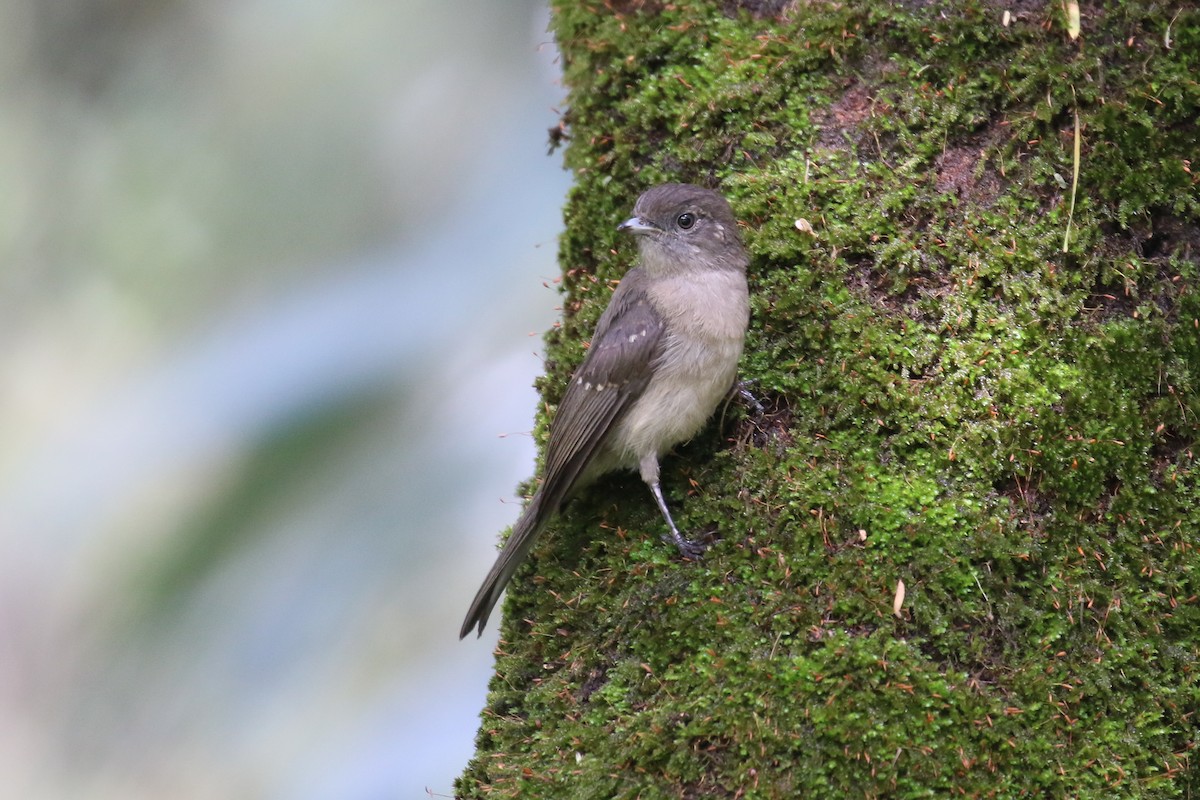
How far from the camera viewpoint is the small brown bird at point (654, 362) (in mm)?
3207

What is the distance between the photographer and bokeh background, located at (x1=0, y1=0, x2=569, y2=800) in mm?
4586

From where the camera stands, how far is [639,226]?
3.37m

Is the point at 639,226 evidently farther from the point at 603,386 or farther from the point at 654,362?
the point at 603,386

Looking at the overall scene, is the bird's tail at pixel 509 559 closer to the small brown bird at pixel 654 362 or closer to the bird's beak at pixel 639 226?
the small brown bird at pixel 654 362

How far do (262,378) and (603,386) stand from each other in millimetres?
2484

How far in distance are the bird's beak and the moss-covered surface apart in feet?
1.06

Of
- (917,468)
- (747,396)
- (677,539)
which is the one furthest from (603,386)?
(917,468)

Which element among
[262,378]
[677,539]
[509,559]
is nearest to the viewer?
[677,539]

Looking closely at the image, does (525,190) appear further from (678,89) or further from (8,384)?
(8,384)

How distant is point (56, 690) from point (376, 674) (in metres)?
1.93

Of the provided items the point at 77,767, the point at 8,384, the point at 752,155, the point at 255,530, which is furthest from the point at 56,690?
the point at 752,155

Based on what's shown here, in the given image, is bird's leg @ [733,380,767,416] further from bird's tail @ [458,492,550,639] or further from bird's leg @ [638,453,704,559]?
bird's tail @ [458,492,550,639]

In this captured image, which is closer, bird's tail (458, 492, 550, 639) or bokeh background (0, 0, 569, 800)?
bird's tail (458, 492, 550, 639)

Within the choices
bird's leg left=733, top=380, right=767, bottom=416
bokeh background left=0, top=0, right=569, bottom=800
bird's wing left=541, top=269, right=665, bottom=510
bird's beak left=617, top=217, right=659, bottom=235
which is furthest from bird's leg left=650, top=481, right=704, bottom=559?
bokeh background left=0, top=0, right=569, bottom=800
